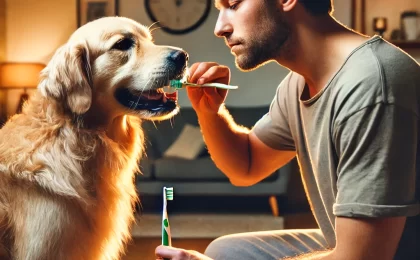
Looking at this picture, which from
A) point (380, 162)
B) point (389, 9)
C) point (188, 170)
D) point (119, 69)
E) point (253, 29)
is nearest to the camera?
point (380, 162)

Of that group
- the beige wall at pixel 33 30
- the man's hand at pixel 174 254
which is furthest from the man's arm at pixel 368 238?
the beige wall at pixel 33 30

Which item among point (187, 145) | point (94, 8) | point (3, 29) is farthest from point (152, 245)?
point (3, 29)

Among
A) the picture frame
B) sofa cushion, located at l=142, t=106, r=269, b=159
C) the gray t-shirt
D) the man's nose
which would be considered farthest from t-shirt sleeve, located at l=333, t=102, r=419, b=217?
the picture frame

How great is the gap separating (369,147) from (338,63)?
0.23 metres

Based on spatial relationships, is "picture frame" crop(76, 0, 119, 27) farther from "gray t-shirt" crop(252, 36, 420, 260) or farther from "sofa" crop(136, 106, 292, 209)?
"gray t-shirt" crop(252, 36, 420, 260)

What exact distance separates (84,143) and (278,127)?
555 millimetres

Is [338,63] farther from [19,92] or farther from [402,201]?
[19,92]

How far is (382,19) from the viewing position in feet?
16.1

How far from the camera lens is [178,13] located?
5246 millimetres

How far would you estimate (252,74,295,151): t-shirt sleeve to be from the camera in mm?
1576

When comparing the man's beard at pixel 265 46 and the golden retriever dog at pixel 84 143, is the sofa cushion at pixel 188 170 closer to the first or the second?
the golden retriever dog at pixel 84 143

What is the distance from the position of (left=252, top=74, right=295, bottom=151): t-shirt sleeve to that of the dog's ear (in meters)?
0.53

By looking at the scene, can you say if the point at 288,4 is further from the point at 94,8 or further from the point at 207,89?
the point at 94,8

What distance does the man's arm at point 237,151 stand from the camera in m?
1.63
